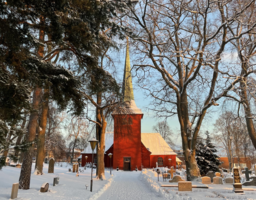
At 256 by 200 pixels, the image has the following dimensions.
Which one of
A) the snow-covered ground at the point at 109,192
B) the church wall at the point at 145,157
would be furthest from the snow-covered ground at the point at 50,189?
the church wall at the point at 145,157

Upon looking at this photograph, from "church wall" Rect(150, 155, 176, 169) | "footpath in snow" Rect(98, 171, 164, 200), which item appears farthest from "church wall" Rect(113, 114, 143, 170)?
"footpath in snow" Rect(98, 171, 164, 200)

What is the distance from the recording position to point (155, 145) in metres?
40.7

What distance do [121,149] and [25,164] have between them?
957 inches

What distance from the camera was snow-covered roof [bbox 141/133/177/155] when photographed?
38372 millimetres

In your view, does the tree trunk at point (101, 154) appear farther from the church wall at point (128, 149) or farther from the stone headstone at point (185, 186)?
the church wall at point (128, 149)

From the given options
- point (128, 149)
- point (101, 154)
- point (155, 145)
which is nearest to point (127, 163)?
point (128, 149)

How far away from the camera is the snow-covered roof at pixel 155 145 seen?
3837cm

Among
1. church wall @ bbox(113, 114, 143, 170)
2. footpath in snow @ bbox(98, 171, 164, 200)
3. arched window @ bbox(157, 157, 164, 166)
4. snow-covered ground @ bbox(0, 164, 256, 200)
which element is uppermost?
church wall @ bbox(113, 114, 143, 170)

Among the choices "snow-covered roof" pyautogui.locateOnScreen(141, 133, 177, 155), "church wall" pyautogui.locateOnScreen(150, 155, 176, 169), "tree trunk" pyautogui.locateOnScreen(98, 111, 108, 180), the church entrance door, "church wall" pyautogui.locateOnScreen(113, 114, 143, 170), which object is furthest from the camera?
"snow-covered roof" pyautogui.locateOnScreen(141, 133, 177, 155)

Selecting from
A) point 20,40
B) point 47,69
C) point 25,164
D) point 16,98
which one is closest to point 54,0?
point 20,40

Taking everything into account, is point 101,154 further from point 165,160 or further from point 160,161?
point 165,160

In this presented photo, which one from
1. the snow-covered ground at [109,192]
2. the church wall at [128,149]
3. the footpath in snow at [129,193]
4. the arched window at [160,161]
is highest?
the church wall at [128,149]

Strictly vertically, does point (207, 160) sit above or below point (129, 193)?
above

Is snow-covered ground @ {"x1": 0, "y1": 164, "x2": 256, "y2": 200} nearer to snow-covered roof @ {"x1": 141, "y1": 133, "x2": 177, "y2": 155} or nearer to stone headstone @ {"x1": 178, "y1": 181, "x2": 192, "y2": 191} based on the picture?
stone headstone @ {"x1": 178, "y1": 181, "x2": 192, "y2": 191}
